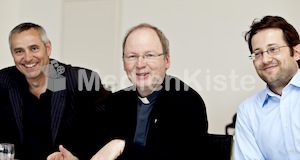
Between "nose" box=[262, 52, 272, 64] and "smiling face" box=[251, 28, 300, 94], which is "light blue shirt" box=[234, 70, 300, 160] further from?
"nose" box=[262, 52, 272, 64]

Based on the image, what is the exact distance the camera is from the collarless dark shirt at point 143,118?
1.52 m

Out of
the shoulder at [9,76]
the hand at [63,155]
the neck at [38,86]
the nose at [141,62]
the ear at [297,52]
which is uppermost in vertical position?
the ear at [297,52]

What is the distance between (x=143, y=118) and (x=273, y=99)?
706 mm

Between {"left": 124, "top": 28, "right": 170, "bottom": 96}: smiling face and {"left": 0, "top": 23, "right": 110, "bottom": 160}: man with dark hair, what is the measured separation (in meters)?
0.52

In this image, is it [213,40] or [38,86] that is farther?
[213,40]

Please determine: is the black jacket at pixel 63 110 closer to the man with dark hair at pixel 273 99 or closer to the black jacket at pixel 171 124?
the black jacket at pixel 171 124

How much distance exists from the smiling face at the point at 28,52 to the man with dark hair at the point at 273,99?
143cm

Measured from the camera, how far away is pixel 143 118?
1.54 m

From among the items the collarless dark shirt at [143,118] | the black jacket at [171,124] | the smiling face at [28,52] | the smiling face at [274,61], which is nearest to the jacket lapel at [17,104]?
the smiling face at [28,52]

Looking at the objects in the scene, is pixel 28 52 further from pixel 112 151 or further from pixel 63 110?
pixel 112 151

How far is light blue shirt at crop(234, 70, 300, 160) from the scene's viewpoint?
54.4 inches

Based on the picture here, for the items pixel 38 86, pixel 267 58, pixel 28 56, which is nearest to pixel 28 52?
pixel 28 56

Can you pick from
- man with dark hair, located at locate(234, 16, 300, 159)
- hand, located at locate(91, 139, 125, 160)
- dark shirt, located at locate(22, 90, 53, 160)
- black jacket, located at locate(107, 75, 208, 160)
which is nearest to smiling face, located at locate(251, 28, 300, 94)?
man with dark hair, located at locate(234, 16, 300, 159)

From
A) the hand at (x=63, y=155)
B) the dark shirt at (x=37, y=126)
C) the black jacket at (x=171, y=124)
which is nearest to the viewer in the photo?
the black jacket at (x=171, y=124)
